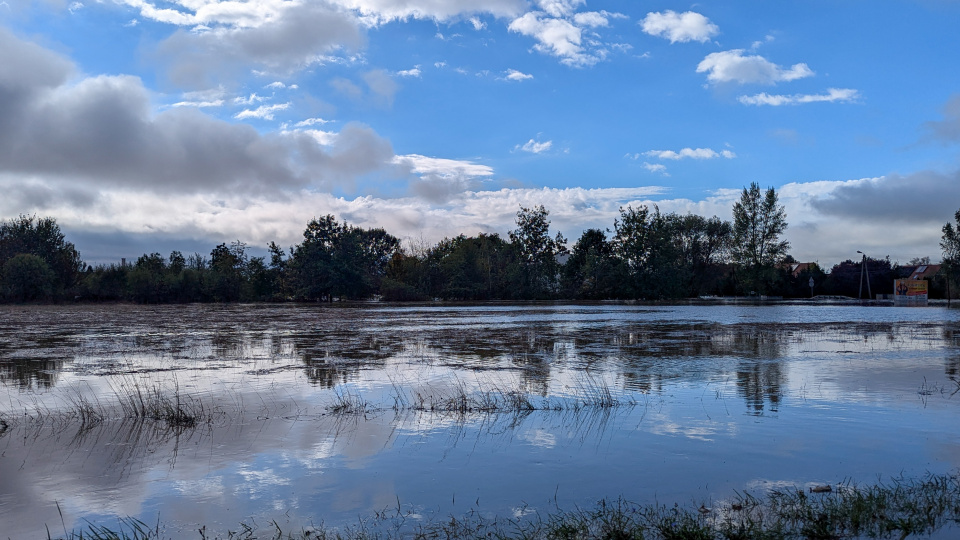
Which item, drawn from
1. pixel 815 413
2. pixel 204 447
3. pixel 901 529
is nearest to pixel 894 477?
pixel 901 529

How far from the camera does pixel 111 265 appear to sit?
3575 inches

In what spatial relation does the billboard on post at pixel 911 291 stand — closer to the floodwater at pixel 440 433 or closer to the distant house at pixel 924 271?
the distant house at pixel 924 271

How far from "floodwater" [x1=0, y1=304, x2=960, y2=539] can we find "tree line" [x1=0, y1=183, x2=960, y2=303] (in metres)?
66.8

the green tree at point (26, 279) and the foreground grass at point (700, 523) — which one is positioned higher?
the green tree at point (26, 279)

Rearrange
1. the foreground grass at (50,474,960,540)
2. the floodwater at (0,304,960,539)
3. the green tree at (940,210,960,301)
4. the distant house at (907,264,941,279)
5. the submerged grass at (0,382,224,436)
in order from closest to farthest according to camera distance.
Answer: the foreground grass at (50,474,960,540), the floodwater at (0,304,960,539), the submerged grass at (0,382,224,436), the green tree at (940,210,960,301), the distant house at (907,264,941,279)

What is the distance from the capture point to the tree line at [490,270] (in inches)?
3324

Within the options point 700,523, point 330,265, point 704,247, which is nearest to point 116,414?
point 700,523

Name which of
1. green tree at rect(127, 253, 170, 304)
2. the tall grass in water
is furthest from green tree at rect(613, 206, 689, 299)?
the tall grass in water

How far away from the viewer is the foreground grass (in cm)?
533

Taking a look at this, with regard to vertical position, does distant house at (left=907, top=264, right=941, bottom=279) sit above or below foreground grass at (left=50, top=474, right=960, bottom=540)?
above

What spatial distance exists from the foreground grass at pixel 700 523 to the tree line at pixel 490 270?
7898 centimetres

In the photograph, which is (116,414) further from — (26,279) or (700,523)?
(26,279)

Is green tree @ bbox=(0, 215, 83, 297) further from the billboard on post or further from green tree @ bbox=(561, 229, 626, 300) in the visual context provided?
the billboard on post

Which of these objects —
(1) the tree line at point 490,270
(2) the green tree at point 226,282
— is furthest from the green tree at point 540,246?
(2) the green tree at point 226,282
